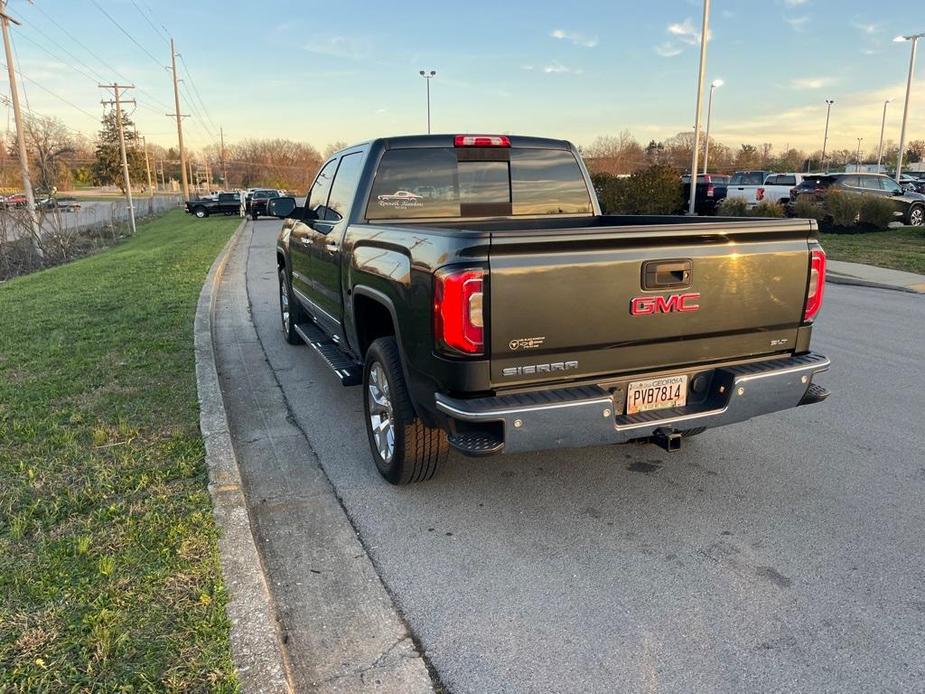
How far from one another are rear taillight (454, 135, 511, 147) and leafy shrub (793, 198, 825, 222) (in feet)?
59.2

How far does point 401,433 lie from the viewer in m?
3.82

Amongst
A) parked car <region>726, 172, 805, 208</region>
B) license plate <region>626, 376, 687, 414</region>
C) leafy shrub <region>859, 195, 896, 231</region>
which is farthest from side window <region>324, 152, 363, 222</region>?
parked car <region>726, 172, 805, 208</region>

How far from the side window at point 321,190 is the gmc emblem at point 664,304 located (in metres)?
3.26

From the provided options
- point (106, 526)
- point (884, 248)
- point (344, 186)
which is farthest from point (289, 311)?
point (884, 248)

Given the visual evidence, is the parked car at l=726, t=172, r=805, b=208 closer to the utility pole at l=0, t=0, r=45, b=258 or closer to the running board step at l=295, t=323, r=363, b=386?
the running board step at l=295, t=323, r=363, b=386

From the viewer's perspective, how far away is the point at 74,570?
295 centimetres

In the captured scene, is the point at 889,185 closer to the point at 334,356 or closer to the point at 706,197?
the point at 706,197

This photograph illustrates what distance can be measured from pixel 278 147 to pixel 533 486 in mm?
117157

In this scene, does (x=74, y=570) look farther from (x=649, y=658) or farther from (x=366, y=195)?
(x=366, y=195)

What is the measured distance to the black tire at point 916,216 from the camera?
71.7 ft

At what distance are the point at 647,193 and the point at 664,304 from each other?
2381 cm

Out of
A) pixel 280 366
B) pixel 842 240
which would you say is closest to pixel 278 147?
pixel 842 240

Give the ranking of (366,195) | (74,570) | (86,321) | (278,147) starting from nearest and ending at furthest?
(74,570), (366,195), (86,321), (278,147)

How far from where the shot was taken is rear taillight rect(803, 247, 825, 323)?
371 cm
